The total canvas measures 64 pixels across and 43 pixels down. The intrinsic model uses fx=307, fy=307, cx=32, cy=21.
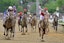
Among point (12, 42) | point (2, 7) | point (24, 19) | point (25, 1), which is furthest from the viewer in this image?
point (25, 1)

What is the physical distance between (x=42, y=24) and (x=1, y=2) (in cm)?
7218

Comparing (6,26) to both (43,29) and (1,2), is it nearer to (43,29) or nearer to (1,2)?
(43,29)

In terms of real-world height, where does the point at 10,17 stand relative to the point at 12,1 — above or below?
below

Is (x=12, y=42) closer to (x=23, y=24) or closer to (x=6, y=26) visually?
(x=6, y=26)

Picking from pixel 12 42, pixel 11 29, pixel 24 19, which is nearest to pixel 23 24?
pixel 24 19

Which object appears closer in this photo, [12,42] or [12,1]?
[12,42]

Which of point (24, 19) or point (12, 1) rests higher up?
point (12, 1)

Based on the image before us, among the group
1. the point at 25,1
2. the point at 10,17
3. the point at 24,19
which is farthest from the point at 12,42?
the point at 25,1

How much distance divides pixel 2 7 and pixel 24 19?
206 ft

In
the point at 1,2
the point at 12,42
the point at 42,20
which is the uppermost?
the point at 1,2

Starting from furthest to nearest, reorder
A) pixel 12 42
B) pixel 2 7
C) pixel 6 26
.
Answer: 1. pixel 2 7
2. pixel 6 26
3. pixel 12 42

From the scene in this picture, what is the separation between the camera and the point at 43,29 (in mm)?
18547

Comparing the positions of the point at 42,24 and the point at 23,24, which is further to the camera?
the point at 23,24

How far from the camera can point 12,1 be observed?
89.1 metres
